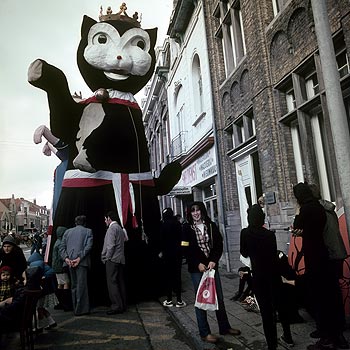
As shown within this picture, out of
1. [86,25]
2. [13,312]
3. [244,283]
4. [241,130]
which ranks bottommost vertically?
[244,283]

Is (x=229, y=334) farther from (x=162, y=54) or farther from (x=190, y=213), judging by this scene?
(x=162, y=54)

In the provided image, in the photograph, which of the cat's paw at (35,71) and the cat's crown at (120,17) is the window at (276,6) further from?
the cat's paw at (35,71)

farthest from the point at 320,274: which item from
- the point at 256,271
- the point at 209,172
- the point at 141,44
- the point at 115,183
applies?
the point at 209,172

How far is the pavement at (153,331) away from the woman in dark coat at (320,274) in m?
0.39

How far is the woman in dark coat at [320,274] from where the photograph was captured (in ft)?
11.4

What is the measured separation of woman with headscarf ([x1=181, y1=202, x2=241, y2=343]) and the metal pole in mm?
1562

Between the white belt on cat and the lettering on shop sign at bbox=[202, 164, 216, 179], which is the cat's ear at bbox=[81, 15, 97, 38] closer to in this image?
the white belt on cat

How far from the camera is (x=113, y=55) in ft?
22.6

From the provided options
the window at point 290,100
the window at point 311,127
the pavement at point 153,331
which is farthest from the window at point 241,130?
the pavement at point 153,331

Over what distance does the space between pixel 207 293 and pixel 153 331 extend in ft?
4.75

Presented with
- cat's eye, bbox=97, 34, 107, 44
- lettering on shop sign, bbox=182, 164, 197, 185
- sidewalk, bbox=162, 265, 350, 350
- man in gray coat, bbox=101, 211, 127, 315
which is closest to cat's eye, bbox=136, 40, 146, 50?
cat's eye, bbox=97, 34, 107, 44

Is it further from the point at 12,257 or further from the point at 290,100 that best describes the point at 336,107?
the point at 12,257

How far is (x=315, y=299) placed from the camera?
3582 millimetres

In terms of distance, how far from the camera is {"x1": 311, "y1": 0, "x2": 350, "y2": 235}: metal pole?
10.9 feet
